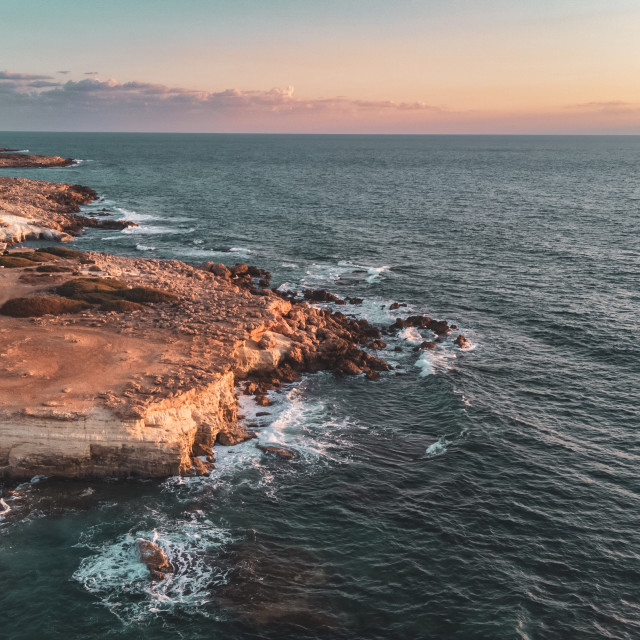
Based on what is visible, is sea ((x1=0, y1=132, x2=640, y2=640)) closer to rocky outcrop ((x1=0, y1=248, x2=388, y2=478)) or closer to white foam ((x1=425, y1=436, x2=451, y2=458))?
white foam ((x1=425, y1=436, x2=451, y2=458))

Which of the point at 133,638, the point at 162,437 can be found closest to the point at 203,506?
the point at 162,437

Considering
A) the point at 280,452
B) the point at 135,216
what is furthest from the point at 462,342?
the point at 135,216

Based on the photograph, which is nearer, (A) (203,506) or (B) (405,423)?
(A) (203,506)

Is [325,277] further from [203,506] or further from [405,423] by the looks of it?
[203,506]

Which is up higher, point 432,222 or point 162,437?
point 432,222

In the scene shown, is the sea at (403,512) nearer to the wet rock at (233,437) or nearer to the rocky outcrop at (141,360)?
the wet rock at (233,437)
